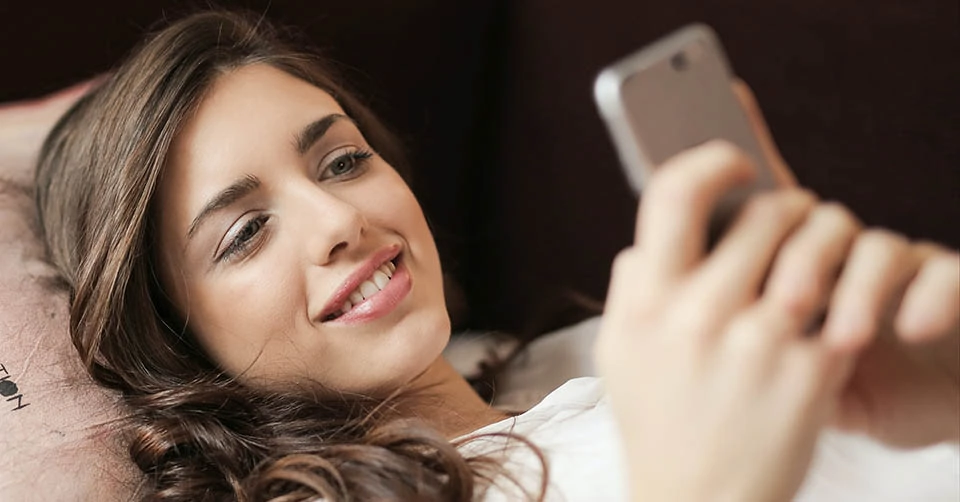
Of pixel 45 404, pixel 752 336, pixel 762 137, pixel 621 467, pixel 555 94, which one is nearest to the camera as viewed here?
pixel 752 336

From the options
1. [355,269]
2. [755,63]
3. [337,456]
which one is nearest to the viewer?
[337,456]

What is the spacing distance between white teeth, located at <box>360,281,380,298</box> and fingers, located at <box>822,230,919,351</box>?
0.54 m

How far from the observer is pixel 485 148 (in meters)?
1.51

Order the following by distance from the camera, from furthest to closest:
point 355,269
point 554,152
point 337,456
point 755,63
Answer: point 554,152 < point 755,63 < point 355,269 < point 337,456

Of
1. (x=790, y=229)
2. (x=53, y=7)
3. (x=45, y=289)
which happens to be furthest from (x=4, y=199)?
(x=790, y=229)

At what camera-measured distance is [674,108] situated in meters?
0.45

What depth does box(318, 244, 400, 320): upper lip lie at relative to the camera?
85cm

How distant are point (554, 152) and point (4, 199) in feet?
2.50

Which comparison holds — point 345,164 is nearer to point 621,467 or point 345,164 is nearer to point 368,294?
point 368,294

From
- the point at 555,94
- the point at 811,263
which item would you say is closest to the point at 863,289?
the point at 811,263

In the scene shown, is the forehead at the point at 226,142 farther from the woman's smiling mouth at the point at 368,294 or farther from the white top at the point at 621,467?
the white top at the point at 621,467

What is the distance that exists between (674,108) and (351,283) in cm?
47

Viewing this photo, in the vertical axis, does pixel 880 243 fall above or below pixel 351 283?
above

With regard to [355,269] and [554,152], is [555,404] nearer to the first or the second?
[355,269]
